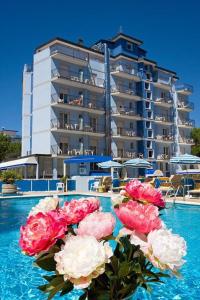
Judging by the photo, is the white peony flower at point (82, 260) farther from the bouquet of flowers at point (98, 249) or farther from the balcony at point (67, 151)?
the balcony at point (67, 151)

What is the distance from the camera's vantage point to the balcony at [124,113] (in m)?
38.2

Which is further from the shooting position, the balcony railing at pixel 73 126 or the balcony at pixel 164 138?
the balcony at pixel 164 138

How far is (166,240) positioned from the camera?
120cm

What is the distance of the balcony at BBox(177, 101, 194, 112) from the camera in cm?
4639

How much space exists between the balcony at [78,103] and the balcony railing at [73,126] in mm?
1587

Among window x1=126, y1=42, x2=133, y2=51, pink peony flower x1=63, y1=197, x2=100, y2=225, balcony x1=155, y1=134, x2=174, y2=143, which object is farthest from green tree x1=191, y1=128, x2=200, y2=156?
pink peony flower x1=63, y1=197, x2=100, y2=225

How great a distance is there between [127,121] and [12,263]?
35.1m

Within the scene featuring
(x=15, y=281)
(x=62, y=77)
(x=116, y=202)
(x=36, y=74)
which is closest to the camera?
(x=116, y=202)

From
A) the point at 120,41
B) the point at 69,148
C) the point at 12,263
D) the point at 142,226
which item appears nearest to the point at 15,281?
the point at 12,263

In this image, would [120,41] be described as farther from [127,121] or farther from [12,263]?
Result: [12,263]

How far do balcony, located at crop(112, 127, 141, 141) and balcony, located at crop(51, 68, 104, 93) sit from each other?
5.26 metres

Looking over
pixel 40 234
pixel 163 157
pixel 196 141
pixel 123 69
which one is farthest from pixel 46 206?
pixel 196 141

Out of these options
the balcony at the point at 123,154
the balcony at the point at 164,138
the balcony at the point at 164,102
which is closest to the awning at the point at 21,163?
the balcony at the point at 123,154

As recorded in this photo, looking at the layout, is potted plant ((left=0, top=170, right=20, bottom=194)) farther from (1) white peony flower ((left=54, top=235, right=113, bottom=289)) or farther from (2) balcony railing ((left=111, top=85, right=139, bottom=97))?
(2) balcony railing ((left=111, top=85, right=139, bottom=97))
